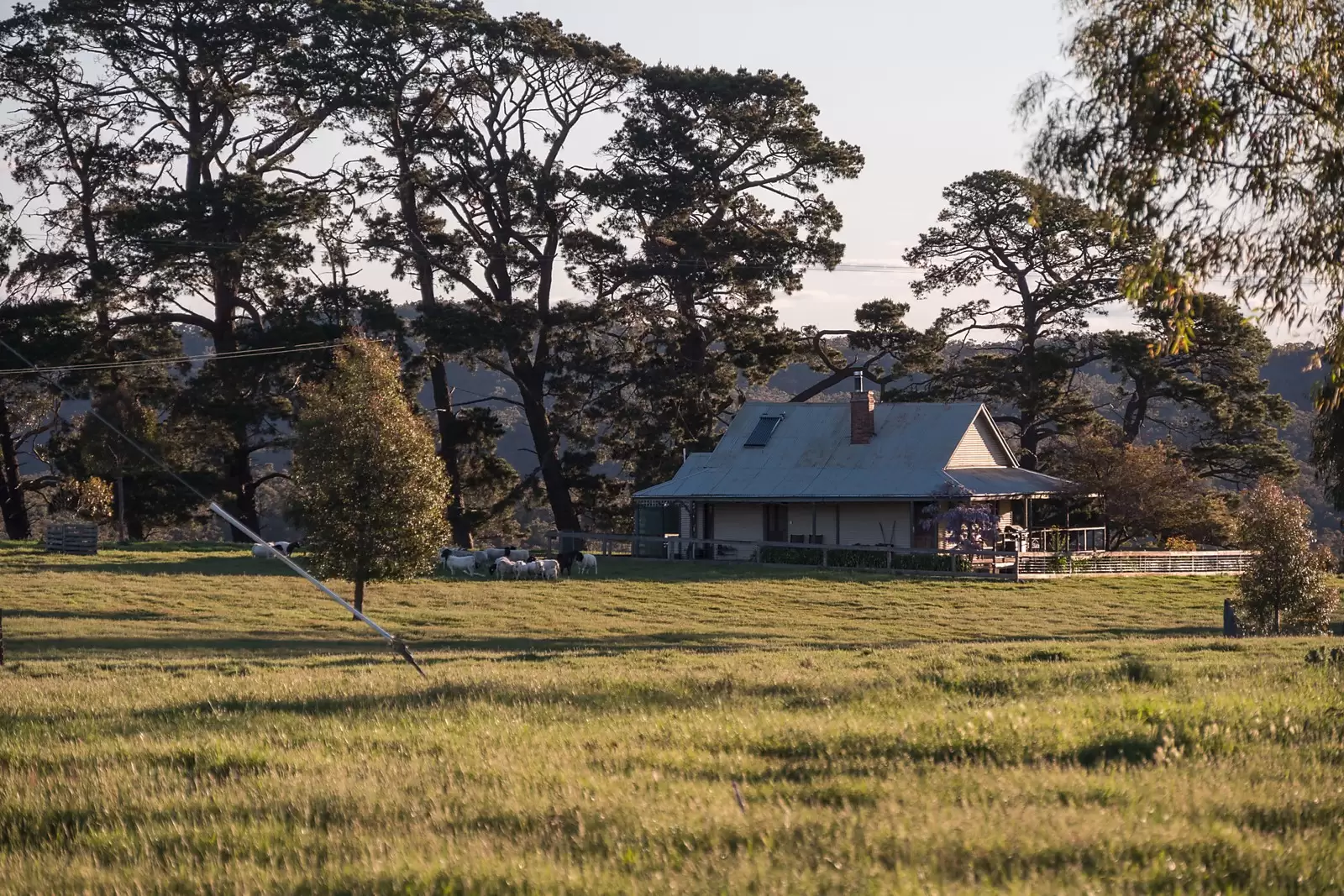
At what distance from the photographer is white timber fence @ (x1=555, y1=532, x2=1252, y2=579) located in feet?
165

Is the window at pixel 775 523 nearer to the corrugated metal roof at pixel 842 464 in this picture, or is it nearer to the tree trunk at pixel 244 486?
the corrugated metal roof at pixel 842 464

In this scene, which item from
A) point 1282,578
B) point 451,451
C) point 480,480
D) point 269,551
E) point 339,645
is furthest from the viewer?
point 480,480

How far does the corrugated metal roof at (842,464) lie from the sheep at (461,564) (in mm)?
11587

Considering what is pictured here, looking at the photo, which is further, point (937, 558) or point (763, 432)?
point (763, 432)

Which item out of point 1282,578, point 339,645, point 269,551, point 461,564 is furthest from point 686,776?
point 461,564

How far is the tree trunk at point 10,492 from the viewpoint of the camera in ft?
197

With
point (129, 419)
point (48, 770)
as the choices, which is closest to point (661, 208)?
point (129, 419)

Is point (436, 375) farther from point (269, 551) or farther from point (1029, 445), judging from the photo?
point (1029, 445)

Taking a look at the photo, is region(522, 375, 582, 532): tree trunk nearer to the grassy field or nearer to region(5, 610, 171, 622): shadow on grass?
region(5, 610, 171, 622): shadow on grass

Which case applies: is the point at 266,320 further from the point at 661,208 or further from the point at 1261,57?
the point at 1261,57

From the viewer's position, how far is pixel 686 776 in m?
9.04

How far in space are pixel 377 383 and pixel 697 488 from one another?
25.5 m

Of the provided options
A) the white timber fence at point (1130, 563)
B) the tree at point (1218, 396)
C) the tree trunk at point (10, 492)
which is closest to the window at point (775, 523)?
the white timber fence at point (1130, 563)

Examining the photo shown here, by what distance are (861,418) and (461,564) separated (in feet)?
63.4
